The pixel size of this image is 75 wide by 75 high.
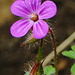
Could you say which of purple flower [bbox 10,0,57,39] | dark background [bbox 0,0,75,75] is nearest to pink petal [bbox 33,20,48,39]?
purple flower [bbox 10,0,57,39]

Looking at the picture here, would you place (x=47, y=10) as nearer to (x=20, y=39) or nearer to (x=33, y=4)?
(x=33, y=4)

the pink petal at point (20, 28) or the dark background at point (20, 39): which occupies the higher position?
the pink petal at point (20, 28)

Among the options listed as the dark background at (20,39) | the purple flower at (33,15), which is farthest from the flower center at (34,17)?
the dark background at (20,39)

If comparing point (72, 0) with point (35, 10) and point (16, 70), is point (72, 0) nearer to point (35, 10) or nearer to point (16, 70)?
point (16, 70)

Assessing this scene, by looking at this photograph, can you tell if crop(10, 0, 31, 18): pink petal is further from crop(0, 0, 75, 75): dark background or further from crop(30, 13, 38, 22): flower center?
crop(0, 0, 75, 75): dark background

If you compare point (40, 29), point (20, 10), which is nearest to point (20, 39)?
point (20, 10)

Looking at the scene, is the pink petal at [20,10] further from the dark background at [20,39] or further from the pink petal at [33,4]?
the dark background at [20,39]
